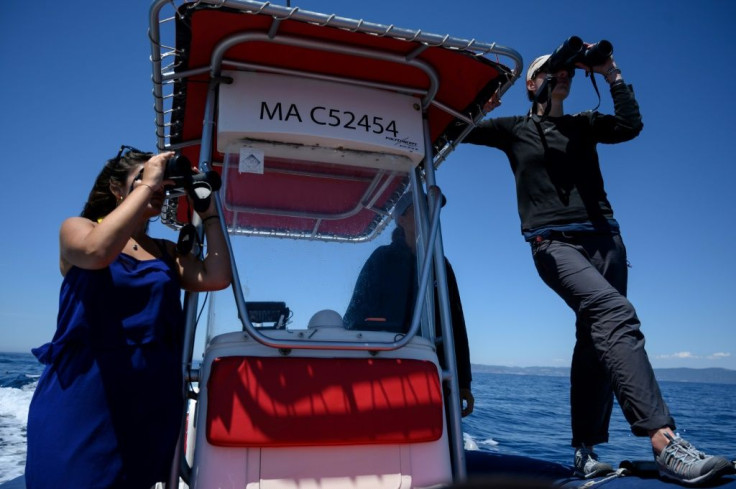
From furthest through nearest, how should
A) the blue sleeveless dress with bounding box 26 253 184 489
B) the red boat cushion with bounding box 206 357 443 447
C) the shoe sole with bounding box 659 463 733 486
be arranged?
the red boat cushion with bounding box 206 357 443 447 → the shoe sole with bounding box 659 463 733 486 → the blue sleeveless dress with bounding box 26 253 184 489

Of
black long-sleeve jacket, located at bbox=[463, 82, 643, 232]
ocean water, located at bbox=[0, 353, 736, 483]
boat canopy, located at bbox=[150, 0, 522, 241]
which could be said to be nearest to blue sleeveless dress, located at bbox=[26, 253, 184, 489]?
boat canopy, located at bbox=[150, 0, 522, 241]

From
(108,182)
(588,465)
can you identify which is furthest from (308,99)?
(588,465)

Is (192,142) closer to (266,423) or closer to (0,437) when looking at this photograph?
(266,423)

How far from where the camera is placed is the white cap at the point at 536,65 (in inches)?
114

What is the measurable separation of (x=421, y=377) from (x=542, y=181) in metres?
1.21

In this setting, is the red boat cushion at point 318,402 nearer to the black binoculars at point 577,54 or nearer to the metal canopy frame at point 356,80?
the metal canopy frame at point 356,80

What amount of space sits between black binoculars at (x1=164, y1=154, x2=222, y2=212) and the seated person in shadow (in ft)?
3.13

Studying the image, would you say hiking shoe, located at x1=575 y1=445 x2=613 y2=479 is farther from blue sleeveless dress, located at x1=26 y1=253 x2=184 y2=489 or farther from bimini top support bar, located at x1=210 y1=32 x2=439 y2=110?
bimini top support bar, located at x1=210 y1=32 x2=439 y2=110

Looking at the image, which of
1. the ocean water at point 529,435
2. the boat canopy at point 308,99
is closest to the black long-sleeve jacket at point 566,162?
the boat canopy at point 308,99

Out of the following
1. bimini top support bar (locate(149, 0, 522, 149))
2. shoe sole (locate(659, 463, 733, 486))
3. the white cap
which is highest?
the white cap

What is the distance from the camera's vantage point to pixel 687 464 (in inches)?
69.6

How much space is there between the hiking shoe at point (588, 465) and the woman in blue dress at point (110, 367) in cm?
174

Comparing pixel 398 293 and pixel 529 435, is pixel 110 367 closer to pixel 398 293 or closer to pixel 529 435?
pixel 398 293

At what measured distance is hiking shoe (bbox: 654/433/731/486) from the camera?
5.59 feet
